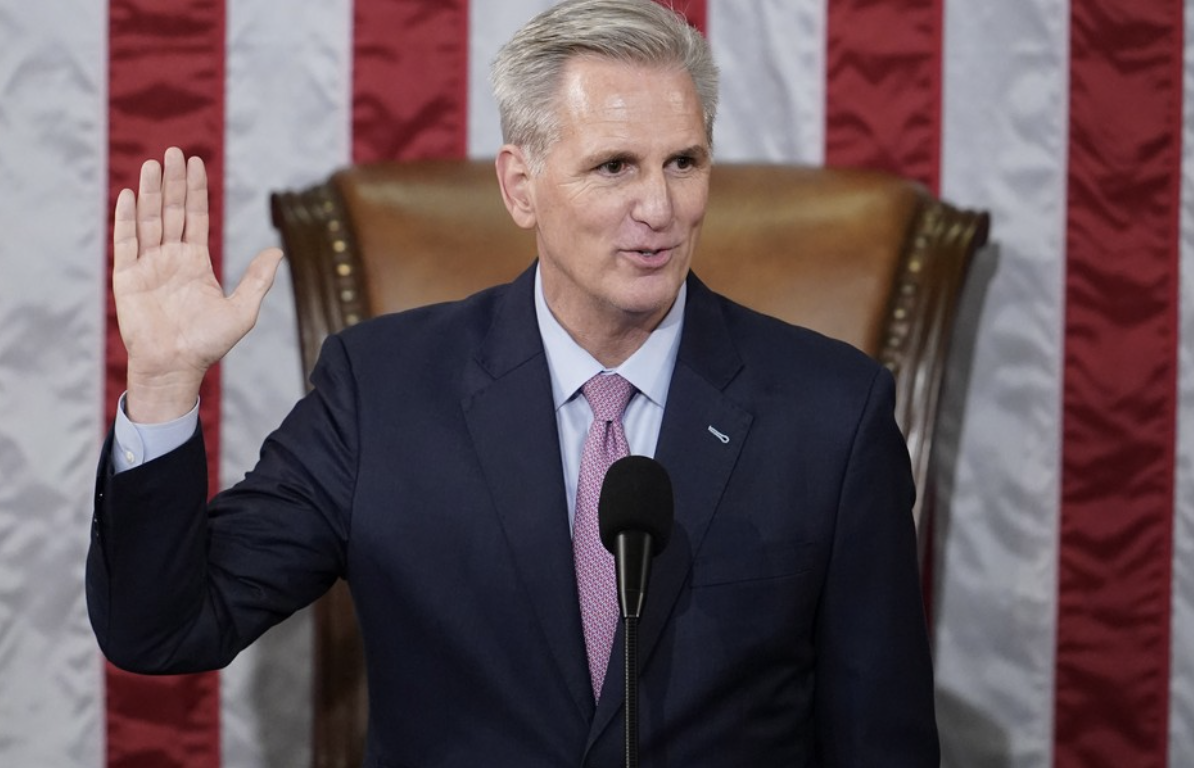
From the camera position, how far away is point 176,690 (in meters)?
2.50

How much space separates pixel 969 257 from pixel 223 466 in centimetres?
111

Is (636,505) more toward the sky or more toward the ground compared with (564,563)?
more toward the sky

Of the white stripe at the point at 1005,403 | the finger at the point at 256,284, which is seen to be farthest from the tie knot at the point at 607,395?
the white stripe at the point at 1005,403

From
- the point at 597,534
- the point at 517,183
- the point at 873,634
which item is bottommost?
the point at 873,634

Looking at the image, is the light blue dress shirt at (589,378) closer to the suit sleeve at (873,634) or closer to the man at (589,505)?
the man at (589,505)

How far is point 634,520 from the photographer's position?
1354 millimetres

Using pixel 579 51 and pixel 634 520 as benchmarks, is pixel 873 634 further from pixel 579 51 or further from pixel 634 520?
pixel 579 51

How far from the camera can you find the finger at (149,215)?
1561 mm

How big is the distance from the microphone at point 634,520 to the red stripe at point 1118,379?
1.30 metres

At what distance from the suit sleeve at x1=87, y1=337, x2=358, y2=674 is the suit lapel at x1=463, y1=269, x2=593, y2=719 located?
0.48 feet

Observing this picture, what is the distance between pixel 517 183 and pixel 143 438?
1.67ft

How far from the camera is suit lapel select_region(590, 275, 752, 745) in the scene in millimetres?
1695

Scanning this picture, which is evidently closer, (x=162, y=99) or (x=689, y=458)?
(x=689, y=458)

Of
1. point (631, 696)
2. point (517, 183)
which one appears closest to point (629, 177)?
point (517, 183)
